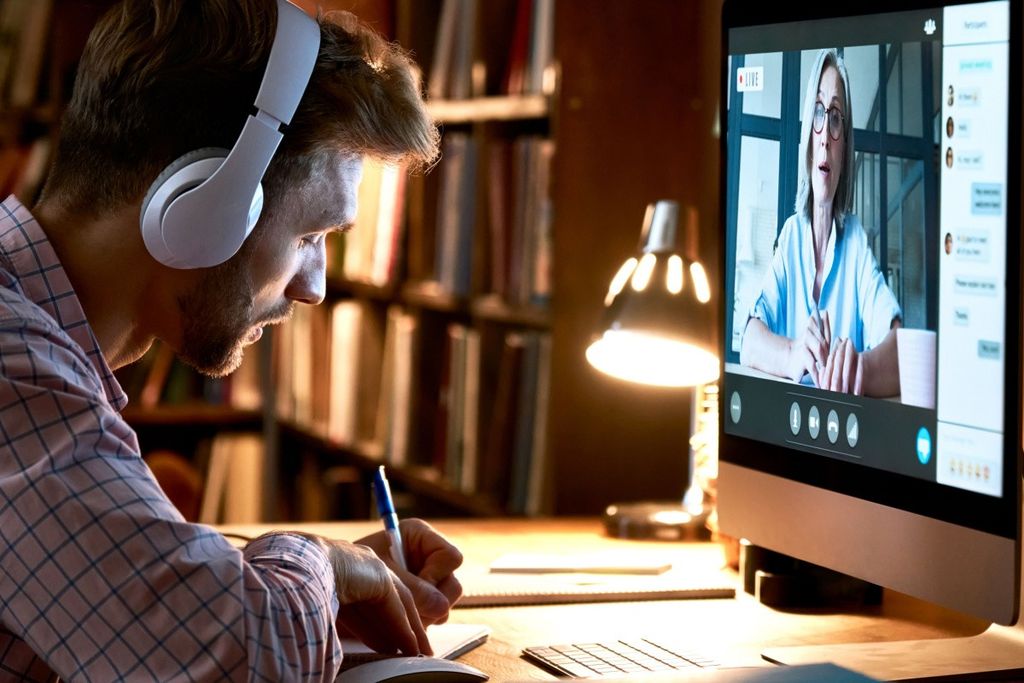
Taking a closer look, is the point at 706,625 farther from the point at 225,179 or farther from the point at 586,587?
the point at 225,179

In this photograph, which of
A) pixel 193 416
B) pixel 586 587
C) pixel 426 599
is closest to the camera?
pixel 426 599

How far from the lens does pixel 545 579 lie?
1518 mm

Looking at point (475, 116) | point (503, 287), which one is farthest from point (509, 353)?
point (475, 116)

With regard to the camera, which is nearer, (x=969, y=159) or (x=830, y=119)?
(x=969, y=159)

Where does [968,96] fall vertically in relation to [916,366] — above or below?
above

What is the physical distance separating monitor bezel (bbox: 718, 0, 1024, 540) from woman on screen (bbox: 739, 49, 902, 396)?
0.07 m

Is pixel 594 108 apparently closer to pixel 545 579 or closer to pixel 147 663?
pixel 545 579

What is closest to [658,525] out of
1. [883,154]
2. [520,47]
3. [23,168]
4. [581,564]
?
[581,564]

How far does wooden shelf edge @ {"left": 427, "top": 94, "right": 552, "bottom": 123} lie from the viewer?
234 cm

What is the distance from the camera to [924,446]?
3.64 feet

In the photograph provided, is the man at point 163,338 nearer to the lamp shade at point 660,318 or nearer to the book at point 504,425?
the lamp shade at point 660,318

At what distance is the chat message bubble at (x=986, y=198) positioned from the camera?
103 centimetres

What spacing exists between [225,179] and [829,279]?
1.73 ft

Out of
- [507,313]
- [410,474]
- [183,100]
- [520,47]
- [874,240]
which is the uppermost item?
[520,47]
